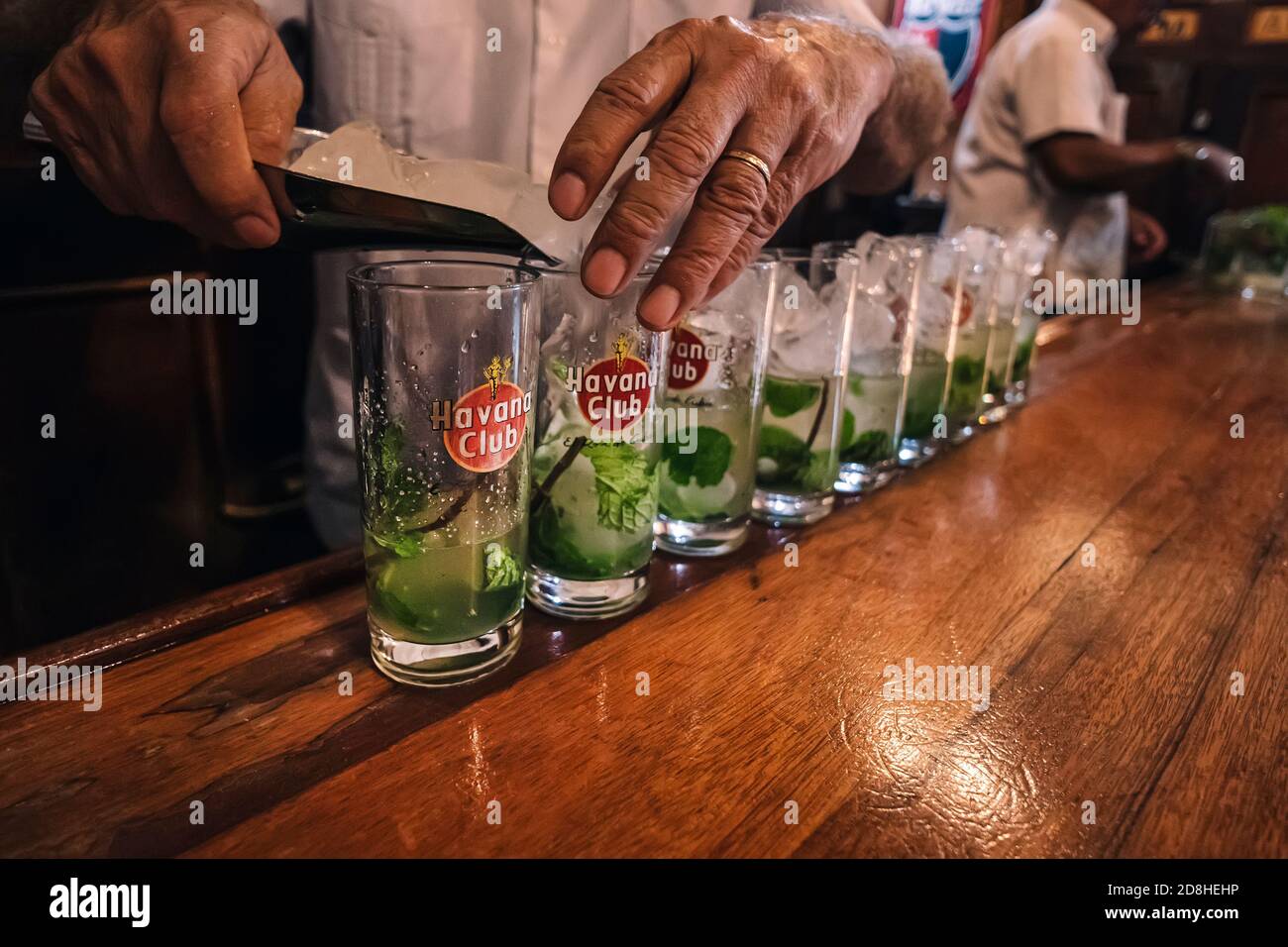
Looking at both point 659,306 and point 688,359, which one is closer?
point 659,306

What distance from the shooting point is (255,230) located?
840 millimetres

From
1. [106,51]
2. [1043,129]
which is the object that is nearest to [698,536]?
[106,51]

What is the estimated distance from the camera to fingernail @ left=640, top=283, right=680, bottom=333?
736 mm

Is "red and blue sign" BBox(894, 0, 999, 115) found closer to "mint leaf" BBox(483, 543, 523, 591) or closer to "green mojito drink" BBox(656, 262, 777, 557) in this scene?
"green mojito drink" BBox(656, 262, 777, 557)

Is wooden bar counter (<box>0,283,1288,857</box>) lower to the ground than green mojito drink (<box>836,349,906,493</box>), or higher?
lower

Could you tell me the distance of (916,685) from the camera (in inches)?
29.6

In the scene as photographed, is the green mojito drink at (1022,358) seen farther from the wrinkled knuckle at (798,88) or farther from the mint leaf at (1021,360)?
the wrinkled knuckle at (798,88)

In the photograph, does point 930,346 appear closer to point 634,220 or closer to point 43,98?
point 634,220

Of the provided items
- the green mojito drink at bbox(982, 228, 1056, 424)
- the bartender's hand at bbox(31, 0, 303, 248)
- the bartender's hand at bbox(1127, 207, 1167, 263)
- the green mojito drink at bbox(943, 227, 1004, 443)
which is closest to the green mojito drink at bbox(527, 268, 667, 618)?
the bartender's hand at bbox(31, 0, 303, 248)

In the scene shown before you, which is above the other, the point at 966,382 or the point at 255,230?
the point at 255,230

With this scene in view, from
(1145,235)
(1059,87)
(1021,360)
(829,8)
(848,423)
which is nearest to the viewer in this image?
(848,423)

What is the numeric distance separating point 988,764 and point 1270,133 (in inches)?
262

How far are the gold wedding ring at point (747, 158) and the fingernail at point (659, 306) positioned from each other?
139 millimetres

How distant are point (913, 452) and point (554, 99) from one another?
0.82 metres
